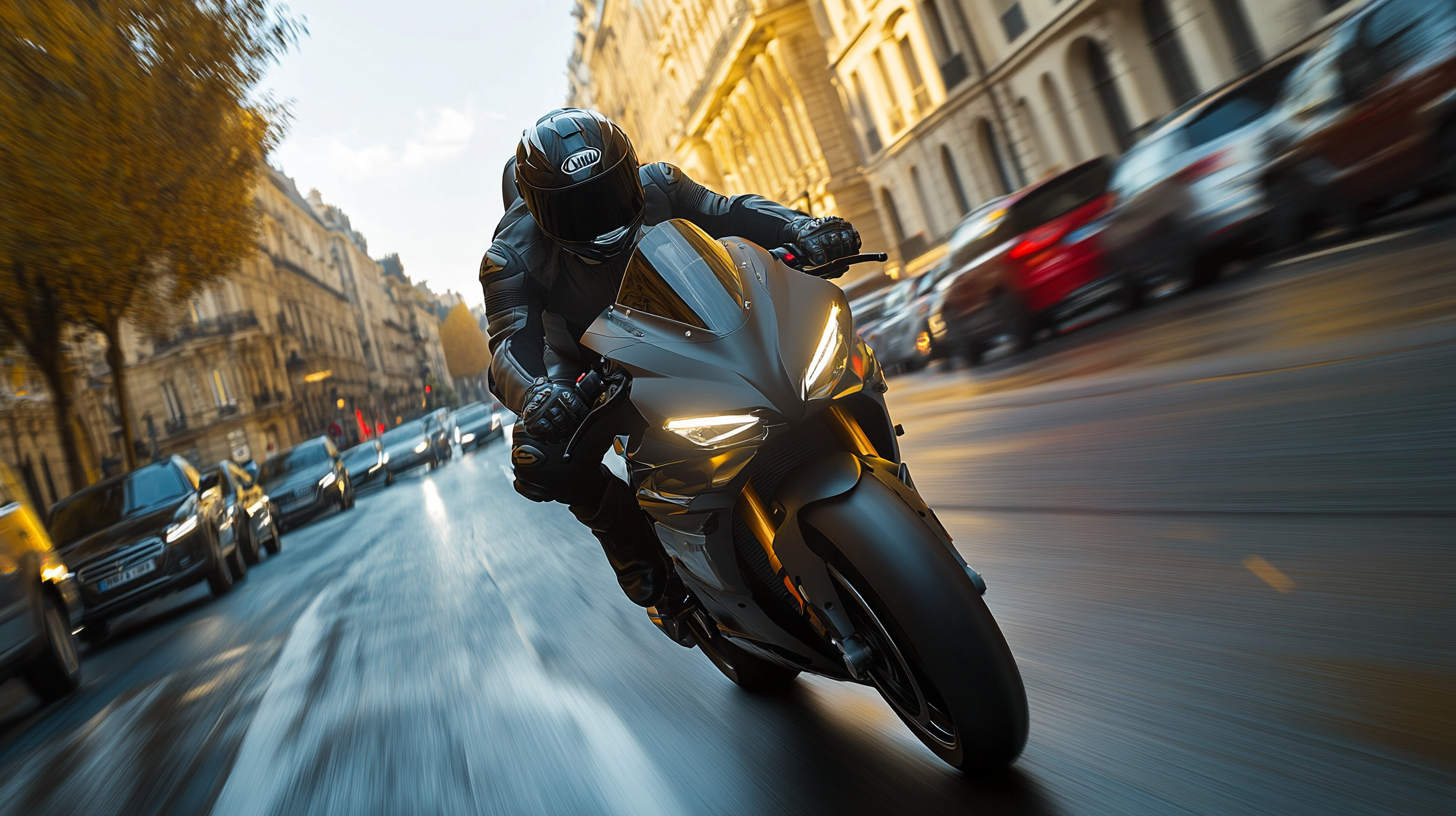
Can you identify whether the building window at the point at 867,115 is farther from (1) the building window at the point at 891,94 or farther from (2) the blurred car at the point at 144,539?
(2) the blurred car at the point at 144,539

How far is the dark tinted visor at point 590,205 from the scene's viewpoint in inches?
118

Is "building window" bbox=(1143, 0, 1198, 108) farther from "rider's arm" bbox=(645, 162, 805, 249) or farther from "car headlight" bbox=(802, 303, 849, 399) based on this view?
"car headlight" bbox=(802, 303, 849, 399)

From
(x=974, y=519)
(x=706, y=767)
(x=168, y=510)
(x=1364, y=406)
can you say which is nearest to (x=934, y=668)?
(x=706, y=767)

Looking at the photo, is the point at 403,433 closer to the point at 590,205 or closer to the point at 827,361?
the point at 590,205

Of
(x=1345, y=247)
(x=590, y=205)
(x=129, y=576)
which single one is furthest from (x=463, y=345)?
(x=590, y=205)

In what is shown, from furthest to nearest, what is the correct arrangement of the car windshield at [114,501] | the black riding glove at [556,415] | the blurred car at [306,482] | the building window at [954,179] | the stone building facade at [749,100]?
the stone building facade at [749,100] < the building window at [954,179] < the blurred car at [306,482] < the car windshield at [114,501] < the black riding glove at [556,415]

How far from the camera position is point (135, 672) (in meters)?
7.70

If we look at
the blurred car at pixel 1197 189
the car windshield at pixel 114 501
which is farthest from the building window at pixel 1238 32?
the car windshield at pixel 114 501

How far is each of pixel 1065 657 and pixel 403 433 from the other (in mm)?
29086

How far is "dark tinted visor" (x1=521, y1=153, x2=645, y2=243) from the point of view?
301 cm

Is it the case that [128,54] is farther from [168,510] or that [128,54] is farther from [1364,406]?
[1364,406]

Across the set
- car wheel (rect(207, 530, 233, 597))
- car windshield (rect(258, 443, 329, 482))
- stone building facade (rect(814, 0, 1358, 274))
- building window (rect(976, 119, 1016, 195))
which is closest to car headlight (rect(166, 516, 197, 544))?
car wheel (rect(207, 530, 233, 597))

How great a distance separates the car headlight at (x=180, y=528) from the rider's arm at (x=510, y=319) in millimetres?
8929

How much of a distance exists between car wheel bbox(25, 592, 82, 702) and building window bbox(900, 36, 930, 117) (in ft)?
91.7
